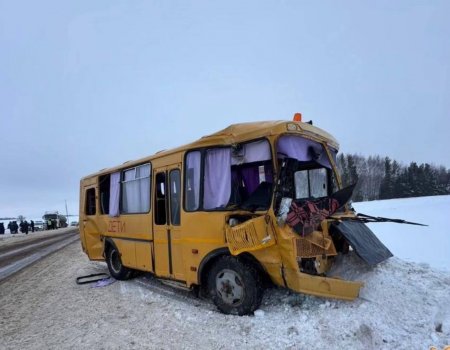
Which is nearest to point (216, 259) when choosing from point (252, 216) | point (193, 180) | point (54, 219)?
point (252, 216)

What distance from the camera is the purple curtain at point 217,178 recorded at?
5746mm

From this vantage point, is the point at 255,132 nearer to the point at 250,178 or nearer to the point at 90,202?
the point at 250,178

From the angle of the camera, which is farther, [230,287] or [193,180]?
[193,180]

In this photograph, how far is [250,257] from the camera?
17.6ft

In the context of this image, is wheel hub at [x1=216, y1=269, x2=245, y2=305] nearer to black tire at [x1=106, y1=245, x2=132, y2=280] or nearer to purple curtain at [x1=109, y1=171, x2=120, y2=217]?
black tire at [x1=106, y1=245, x2=132, y2=280]

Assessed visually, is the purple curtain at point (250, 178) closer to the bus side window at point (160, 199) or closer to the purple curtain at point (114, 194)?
the bus side window at point (160, 199)

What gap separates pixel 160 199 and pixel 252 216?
8.29 ft

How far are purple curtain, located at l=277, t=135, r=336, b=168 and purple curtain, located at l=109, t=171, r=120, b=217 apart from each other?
16.0 ft

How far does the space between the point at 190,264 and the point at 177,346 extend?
1.59 m

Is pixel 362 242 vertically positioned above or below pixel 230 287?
above

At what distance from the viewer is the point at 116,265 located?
917 centimetres

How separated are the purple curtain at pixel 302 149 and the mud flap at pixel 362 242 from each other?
1.14 metres

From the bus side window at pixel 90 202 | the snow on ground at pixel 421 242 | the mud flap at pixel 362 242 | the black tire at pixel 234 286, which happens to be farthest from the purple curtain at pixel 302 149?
the bus side window at pixel 90 202

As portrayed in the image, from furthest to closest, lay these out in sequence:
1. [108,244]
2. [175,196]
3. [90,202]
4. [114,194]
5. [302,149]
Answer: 1. [90,202]
2. [108,244]
3. [114,194]
4. [175,196]
5. [302,149]
